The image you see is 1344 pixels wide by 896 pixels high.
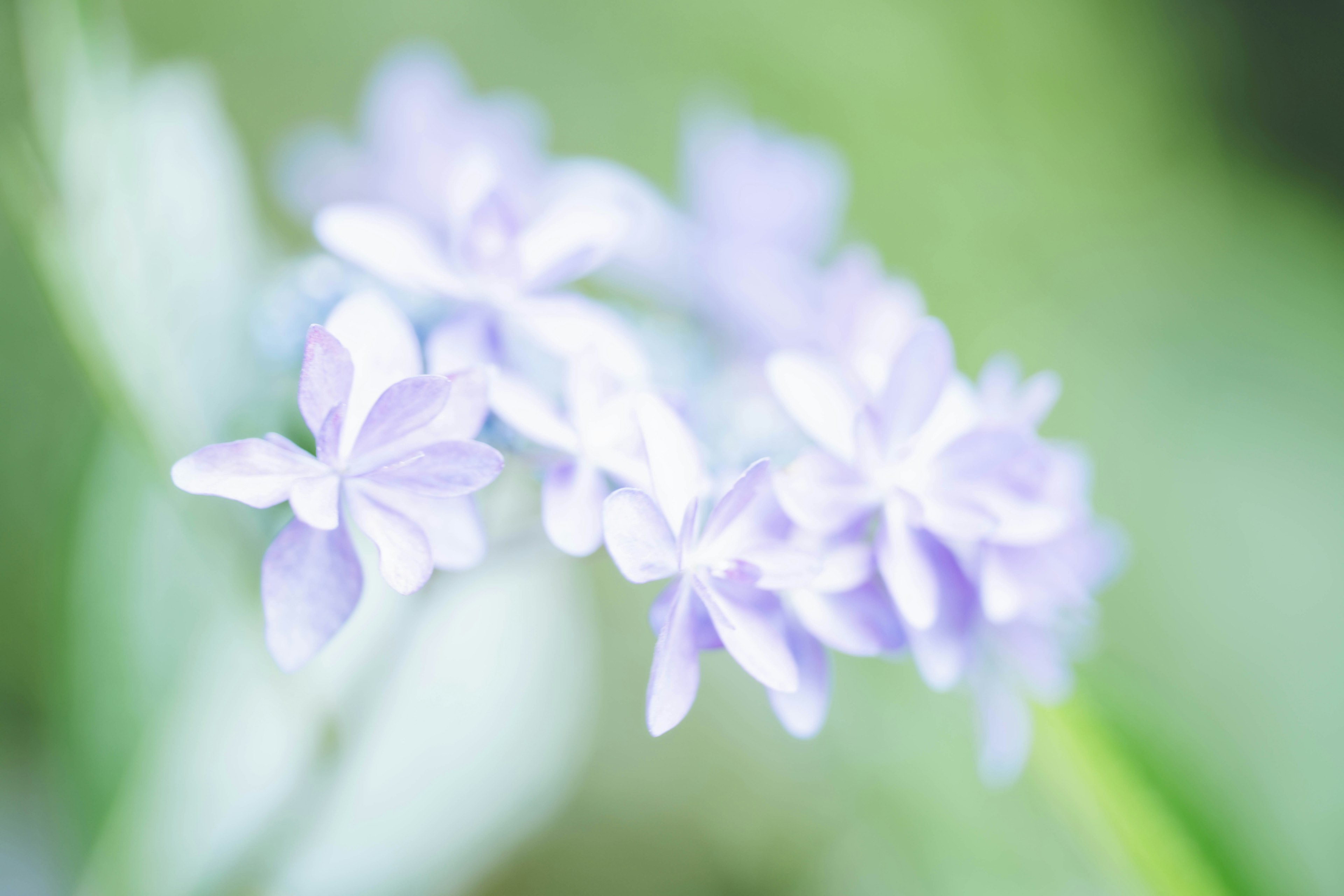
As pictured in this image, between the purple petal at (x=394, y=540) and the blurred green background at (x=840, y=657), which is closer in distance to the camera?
the purple petal at (x=394, y=540)

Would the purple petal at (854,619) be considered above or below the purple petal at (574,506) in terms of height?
above

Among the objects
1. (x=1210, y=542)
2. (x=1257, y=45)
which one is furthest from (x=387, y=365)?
(x=1257, y=45)

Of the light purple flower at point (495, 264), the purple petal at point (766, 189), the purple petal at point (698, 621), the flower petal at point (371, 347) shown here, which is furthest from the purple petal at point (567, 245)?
the purple petal at point (766, 189)

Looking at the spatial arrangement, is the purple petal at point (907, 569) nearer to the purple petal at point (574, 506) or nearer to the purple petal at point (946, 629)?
the purple petal at point (946, 629)

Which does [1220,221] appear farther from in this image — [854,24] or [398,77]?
[398,77]

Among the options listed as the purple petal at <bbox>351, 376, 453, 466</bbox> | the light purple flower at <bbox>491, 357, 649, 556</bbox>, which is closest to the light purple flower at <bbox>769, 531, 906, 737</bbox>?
the light purple flower at <bbox>491, 357, 649, 556</bbox>

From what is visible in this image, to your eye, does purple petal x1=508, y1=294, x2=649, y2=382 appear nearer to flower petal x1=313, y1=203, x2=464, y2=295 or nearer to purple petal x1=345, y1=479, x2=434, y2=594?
flower petal x1=313, y1=203, x2=464, y2=295
